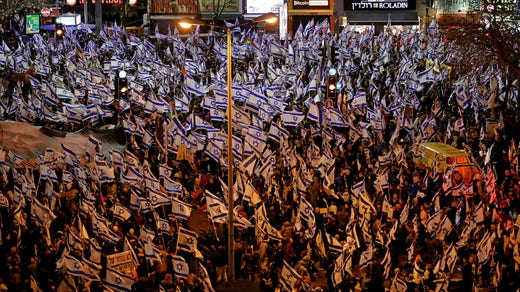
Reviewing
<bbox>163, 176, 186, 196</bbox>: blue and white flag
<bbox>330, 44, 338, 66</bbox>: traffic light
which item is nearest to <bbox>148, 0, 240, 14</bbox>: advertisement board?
<bbox>330, 44, 338, 66</bbox>: traffic light

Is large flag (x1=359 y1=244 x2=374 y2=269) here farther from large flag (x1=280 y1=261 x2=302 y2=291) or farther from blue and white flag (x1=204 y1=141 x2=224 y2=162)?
blue and white flag (x1=204 y1=141 x2=224 y2=162)

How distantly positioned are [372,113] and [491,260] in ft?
28.7

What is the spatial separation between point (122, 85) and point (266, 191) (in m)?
9.81

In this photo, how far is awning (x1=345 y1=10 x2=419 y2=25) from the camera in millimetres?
56406

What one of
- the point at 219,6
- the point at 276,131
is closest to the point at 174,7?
the point at 219,6

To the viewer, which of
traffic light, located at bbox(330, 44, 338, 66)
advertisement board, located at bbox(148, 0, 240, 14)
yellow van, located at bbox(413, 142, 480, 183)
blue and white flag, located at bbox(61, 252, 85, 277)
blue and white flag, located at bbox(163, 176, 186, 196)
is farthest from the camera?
advertisement board, located at bbox(148, 0, 240, 14)

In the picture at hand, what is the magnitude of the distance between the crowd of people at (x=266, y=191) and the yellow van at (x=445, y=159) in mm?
315

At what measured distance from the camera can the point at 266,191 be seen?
18766mm

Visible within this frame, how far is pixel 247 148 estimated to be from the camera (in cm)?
1978

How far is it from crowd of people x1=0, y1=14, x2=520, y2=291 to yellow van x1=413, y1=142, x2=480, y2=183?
1.03 feet

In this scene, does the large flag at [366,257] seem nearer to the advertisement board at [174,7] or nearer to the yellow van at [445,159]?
the yellow van at [445,159]

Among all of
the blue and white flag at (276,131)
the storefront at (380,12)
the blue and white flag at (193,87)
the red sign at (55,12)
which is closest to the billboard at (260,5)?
the storefront at (380,12)

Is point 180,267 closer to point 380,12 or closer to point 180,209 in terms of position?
point 180,209

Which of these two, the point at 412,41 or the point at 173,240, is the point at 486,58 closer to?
the point at 412,41
